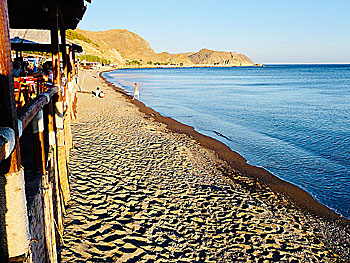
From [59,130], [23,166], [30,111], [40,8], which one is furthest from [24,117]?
[40,8]

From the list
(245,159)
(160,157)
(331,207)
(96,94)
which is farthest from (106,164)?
(96,94)

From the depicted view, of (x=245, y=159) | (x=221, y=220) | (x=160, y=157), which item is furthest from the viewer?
(x=245, y=159)

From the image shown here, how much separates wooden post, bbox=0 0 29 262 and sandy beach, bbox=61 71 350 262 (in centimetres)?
313

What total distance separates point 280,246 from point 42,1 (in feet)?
23.9

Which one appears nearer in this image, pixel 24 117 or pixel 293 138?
pixel 24 117

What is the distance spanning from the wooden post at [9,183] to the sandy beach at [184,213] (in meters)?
3.13

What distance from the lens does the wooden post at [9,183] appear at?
79.6 inches

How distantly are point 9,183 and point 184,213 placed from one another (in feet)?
17.7

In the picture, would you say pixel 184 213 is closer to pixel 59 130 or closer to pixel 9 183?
pixel 59 130

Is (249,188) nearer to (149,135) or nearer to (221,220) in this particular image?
(221,220)

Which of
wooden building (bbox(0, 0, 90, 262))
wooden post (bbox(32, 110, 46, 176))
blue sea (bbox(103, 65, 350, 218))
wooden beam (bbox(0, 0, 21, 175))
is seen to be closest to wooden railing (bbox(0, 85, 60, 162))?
wooden building (bbox(0, 0, 90, 262))

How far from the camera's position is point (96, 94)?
2673 cm

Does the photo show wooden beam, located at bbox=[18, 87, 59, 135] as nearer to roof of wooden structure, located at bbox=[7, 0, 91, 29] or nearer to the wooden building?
the wooden building

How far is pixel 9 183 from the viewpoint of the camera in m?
2.23
